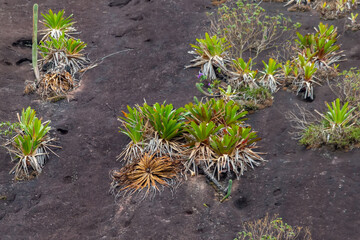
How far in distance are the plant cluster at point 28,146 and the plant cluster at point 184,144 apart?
1.47 meters

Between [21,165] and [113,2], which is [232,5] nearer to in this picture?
[113,2]

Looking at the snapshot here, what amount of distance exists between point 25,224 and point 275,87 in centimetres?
515

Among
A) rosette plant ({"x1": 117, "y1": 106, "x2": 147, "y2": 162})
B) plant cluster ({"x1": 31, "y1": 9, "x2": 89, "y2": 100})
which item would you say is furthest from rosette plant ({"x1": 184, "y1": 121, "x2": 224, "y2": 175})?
plant cluster ({"x1": 31, "y1": 9, "x2": 89, "y2": 100})

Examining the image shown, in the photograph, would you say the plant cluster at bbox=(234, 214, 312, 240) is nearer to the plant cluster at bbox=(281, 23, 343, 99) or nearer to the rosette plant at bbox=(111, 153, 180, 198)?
the rosette plant at bbox=(111, 153, 180, 198)

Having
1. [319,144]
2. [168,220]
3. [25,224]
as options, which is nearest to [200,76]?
[319,144]

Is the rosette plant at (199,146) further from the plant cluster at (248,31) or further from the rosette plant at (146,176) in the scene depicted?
the plant cluster at (248,31)

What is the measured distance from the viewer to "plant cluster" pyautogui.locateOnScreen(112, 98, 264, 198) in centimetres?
741

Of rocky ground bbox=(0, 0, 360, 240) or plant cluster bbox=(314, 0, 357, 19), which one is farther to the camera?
plant cluster bbox=(314, 0, 357, 19)

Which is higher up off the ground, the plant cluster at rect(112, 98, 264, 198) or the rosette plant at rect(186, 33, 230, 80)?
the rosette plant at rect(186, 33, 230, 80)

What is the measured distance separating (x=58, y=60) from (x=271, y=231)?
6.21 metres

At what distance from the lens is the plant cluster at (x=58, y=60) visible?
32.0ft

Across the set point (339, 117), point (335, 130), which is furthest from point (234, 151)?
point (339, 117)

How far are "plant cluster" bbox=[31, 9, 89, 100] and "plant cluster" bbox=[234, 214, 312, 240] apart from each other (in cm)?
515

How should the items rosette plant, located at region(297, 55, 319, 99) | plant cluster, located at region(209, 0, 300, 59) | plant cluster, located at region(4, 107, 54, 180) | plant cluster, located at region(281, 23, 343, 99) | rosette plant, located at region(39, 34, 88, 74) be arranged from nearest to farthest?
plant cluster, located at region(4, 107, 54, 180)
rosette plant, located at region(297, 55, 319, 99)
plant cluster, located at region(281, 23, 343, 99)
plant cluster, located at region(209, 0, 300, 59)
rosette plant, located at region(39, 34, 88, 74)
